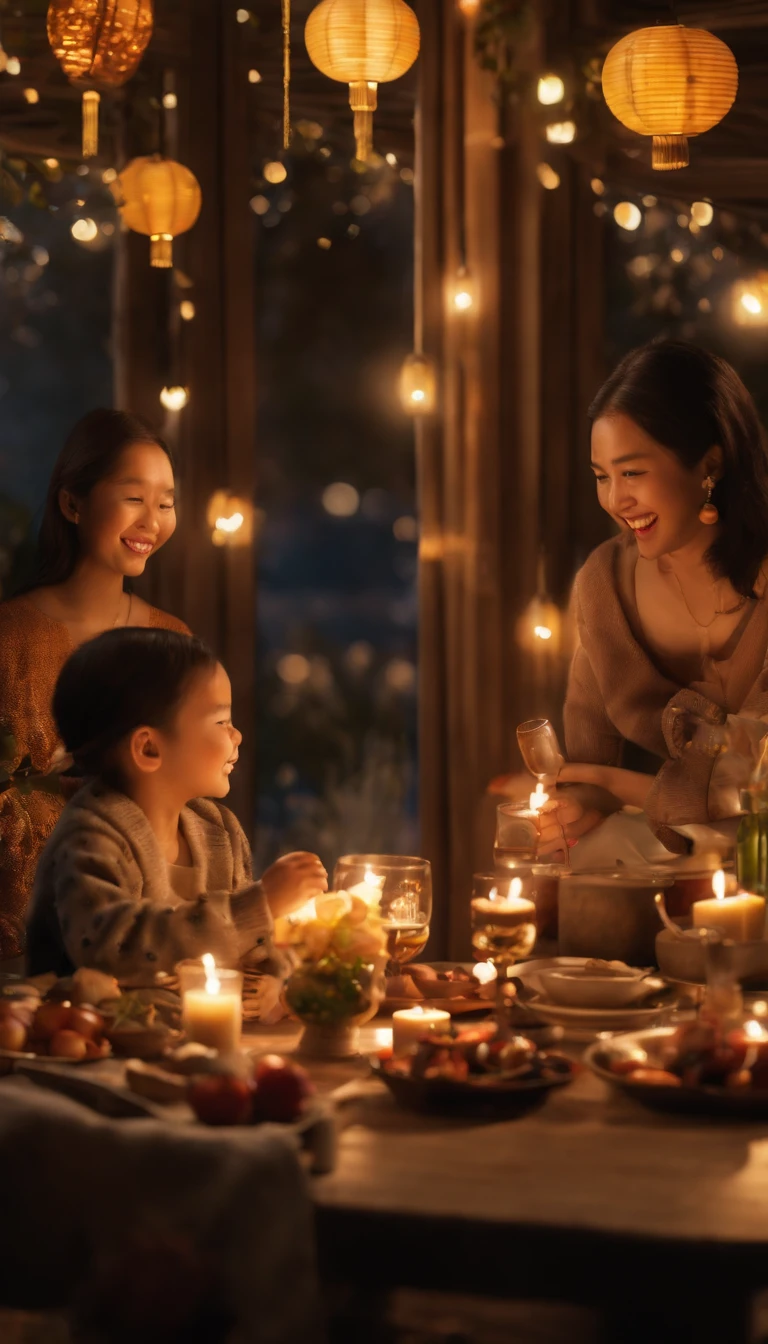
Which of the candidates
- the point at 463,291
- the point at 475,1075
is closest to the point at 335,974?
the point at 475,1075

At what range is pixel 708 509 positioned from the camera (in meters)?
3.21

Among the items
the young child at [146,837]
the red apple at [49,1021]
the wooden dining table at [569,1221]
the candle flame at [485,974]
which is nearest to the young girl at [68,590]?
the young child at [146,837]

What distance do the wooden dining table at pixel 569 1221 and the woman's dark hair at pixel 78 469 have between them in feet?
6.68

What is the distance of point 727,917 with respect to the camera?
6.62 ft

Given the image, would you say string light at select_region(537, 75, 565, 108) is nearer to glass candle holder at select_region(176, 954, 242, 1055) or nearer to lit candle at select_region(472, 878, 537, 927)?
lit candle at select_region(472, 878, 537, 927)

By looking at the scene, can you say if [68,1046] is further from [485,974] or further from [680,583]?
[680,583]

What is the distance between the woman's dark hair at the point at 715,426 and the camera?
318 cm

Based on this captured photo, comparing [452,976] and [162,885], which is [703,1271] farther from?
[162,885]

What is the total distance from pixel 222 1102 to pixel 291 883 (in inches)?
23.5

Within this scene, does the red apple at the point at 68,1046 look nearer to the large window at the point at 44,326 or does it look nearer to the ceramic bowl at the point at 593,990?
the ceramic bowl at the point at 593,990

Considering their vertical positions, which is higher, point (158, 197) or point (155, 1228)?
point (158, 197)

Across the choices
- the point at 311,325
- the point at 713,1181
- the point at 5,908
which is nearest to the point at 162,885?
the point at 713,1181

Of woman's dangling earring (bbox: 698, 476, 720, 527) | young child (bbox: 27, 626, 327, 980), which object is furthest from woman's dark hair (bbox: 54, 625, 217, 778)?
woman's dangling earring (bbox: 698, 476, 720, 527)

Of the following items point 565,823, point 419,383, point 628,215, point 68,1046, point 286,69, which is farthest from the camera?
point 419,383
